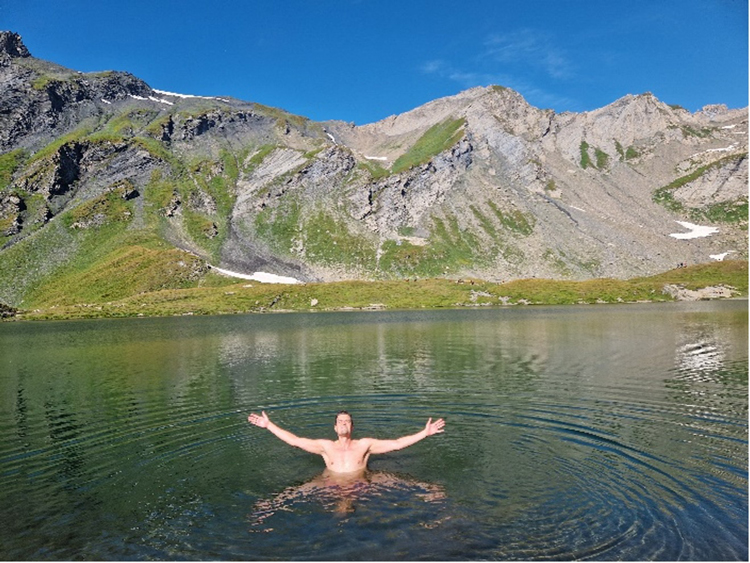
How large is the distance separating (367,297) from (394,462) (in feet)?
510

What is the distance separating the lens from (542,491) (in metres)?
17.7

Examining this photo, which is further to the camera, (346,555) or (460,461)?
(460,461)

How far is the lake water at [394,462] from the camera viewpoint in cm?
1439

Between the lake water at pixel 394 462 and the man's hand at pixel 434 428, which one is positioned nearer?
the lake water at pixel 394 462

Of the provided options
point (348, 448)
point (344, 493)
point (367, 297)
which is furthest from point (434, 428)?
point (367, 297)

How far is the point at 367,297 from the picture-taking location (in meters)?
177

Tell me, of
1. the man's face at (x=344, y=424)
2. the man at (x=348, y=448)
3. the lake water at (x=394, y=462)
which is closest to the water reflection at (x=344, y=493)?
the lake water at (x=394, y=462)

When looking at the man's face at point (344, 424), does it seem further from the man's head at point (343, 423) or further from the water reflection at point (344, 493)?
the water reflection at point (344, 493)

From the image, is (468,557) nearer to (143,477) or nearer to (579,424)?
(143,477)

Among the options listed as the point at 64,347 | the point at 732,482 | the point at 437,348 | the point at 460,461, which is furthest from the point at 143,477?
the point at 64,347

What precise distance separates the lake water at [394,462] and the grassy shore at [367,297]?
116261 mm

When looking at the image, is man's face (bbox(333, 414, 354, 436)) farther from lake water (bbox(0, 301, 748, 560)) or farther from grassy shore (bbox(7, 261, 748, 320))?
grassy shore (bbox(7, 261, 748, 320))

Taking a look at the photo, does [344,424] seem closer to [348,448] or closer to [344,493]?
[348,448]

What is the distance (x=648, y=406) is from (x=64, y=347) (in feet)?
243
